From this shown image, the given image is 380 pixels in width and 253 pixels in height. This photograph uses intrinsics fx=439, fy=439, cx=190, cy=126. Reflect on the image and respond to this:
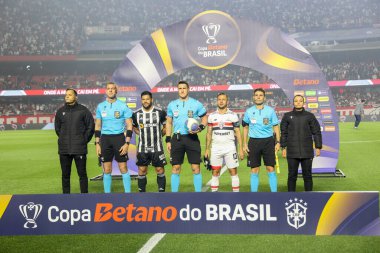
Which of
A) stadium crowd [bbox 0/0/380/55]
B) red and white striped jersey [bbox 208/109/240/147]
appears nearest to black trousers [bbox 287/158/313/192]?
red and white striped jersey [bbox 208/109/240/147]

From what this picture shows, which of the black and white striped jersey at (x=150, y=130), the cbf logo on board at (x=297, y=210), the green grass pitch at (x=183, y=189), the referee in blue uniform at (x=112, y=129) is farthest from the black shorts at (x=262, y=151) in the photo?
the cbf logo on board at (x=297, y=210)

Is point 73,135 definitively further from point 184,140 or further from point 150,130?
point 184,140

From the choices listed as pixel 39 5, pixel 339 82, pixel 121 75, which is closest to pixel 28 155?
pixel 121 75

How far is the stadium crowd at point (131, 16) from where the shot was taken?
46688 millimetres

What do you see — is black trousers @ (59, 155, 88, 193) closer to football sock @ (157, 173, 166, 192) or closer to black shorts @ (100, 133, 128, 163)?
black shorts @ (100, 133, 128, 163)

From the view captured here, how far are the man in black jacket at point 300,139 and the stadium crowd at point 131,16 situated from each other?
4024 cm

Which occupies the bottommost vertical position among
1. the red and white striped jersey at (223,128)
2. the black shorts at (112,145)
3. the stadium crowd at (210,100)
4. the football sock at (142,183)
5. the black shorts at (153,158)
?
the football sock at (142,183)

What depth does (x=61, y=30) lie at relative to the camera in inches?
1911

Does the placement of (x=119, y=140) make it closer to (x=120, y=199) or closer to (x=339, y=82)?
(x=120, y=199)

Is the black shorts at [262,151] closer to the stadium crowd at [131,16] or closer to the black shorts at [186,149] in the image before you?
the black shorts at [186,149]

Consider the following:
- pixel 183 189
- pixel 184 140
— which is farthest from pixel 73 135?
pixel 183 189

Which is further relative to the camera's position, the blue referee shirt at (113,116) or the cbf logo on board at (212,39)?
the cbf logo on board at (212,39)

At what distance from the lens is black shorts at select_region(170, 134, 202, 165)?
298 inches

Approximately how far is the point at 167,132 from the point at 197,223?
11.0 ft
